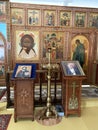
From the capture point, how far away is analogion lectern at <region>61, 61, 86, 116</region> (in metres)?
3.15

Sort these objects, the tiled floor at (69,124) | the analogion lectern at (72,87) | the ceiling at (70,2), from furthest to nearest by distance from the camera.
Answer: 1. the ceiling at (70,2)
2. the analogion lectern at (72,87)
3. the tiled floor at (69,124)

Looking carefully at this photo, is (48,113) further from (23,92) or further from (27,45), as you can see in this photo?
(27,45)

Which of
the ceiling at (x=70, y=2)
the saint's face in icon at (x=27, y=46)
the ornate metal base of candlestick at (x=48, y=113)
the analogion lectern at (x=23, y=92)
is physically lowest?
the ornate metal base of candlestick at (x=48, y=113)

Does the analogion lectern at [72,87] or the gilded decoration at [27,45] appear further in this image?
the gilded decoration at [27,45]

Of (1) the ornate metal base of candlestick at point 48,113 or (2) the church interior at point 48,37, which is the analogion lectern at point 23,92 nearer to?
(1) the ornate metal base of candlestick at point 48,113

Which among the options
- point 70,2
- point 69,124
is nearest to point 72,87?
point 69,124

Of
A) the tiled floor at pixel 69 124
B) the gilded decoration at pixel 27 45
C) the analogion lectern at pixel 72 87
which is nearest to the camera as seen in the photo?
the tiled floor at pixel 69 124

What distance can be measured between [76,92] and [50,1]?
2.99m

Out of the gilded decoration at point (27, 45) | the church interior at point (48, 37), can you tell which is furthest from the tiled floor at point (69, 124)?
the gilded decoration at point (27, 45)

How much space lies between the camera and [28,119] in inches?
126

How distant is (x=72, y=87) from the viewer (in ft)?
10.5

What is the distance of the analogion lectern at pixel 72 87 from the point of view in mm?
3154

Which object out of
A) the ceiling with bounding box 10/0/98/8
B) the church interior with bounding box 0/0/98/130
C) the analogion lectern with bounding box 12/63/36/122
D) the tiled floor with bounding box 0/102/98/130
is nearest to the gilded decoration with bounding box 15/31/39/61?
the church interior with bounding box 0/0/98/130

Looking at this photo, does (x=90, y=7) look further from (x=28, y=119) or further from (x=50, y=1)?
(x=28, y=119)
